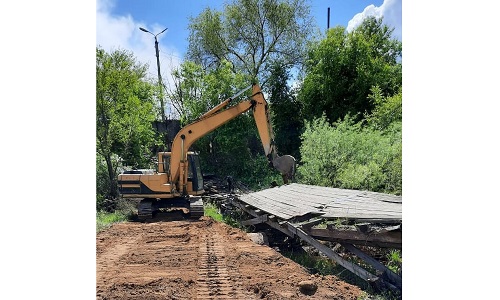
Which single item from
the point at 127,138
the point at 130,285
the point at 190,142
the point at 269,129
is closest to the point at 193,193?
the point at 190,142

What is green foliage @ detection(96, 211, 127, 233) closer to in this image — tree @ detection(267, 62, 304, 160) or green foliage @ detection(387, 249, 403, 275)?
tree @ detection(267, 62, 304, 160)

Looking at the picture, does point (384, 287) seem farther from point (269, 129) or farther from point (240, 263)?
point (269, 129)

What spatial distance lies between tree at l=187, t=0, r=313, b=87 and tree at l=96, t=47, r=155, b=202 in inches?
17.3

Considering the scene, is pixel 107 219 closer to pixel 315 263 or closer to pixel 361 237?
pixel 315 263

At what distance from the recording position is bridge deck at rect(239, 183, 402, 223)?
10.8 ft

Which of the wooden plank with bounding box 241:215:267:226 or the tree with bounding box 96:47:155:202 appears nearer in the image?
the tree with bounding box 96:47:155:202

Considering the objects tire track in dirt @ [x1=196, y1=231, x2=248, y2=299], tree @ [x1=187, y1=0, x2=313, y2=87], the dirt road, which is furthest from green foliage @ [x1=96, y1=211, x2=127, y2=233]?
tree @ [x1=187, y1=0, x2=313, y2=87]

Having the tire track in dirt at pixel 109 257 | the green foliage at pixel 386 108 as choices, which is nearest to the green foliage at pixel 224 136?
the green foliage at pixel 386 108

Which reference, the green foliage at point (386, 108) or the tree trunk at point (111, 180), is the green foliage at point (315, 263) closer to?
the green foliage at point (386, 108)

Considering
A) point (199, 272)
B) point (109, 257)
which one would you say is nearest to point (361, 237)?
point (199, 272)

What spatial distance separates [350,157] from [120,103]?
267cm

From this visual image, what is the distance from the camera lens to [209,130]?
545 centimetres

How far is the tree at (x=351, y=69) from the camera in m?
2.74

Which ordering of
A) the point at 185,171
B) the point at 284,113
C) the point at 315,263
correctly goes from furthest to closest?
the point at 185,171, the point at 284,113, the point at 315,263
